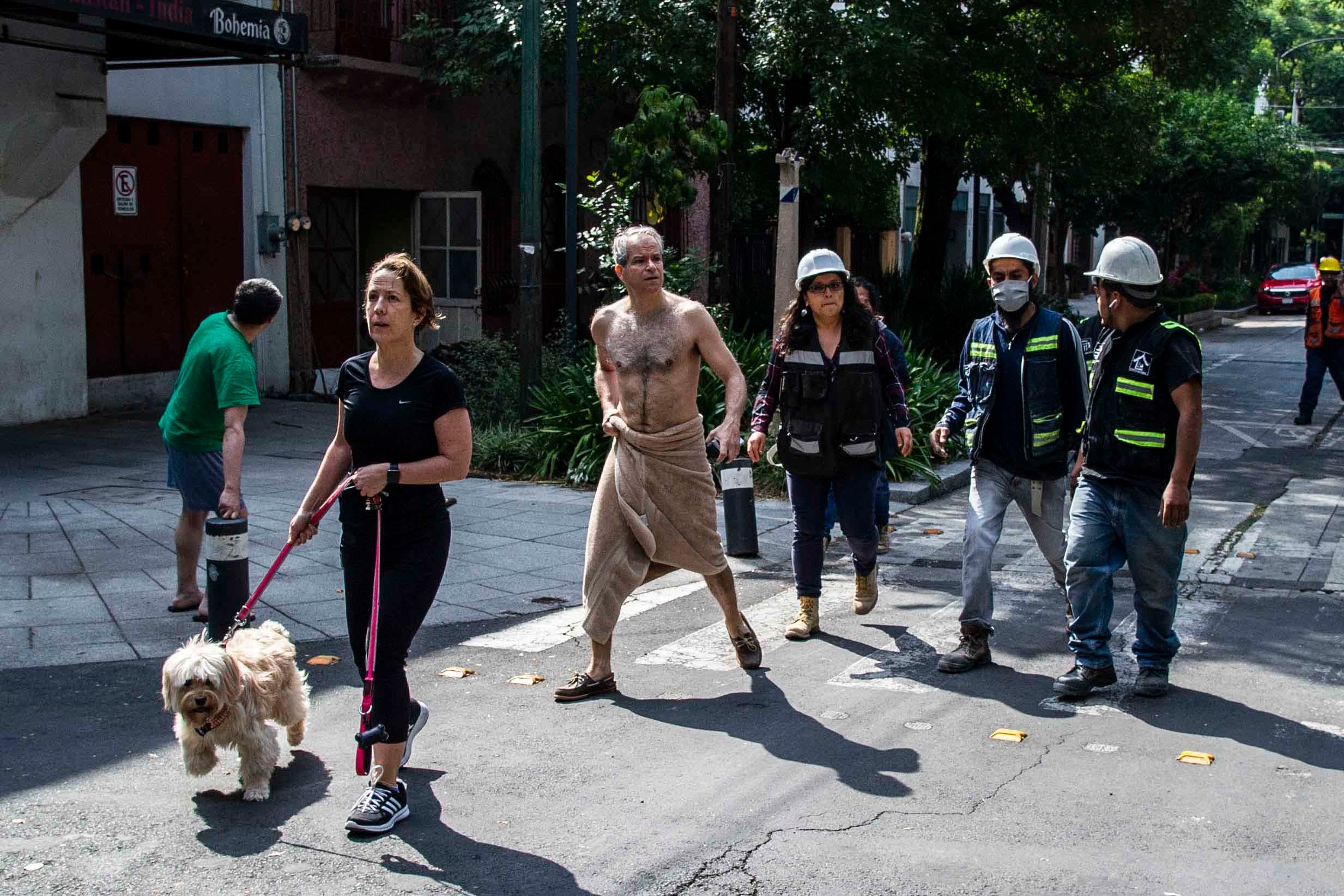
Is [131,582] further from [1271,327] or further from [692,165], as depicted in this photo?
[1271,327]

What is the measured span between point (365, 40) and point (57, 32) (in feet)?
14.5

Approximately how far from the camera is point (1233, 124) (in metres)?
33.5

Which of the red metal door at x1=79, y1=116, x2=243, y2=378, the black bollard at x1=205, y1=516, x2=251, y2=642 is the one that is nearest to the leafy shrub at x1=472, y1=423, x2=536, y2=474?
the red metal door at x1=79, y1=116, x2=243, y2=378

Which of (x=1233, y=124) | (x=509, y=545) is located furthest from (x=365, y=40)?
(x=1233, y=124)

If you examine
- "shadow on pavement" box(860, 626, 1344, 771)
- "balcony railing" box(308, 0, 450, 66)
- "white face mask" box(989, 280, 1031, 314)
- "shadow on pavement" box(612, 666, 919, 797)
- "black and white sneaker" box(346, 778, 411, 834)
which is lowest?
"shadow on pavement" box(612, 666, 919, 797)

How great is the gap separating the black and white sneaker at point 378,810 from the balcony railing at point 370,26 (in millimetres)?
→ 13670

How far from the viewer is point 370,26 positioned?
17312 mm

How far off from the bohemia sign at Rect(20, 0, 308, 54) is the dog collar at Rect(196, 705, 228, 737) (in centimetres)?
784

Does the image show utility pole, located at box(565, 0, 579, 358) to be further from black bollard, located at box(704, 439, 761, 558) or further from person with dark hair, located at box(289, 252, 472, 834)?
person with dark hair, located at box(289, 252, 472, 834)

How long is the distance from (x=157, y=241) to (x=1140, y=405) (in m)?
12.0

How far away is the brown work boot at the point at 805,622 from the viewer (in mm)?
6984

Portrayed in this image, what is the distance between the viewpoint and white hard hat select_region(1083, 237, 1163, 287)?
5797 millimetres

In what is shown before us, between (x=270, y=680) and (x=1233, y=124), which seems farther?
(x=1233, y=124)

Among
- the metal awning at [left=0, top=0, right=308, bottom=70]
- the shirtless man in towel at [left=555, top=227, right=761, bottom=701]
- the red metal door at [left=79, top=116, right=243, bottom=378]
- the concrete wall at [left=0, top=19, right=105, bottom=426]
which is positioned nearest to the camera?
the shirtless man in towel at [left=555, top=227, right=761, bottom=701]
